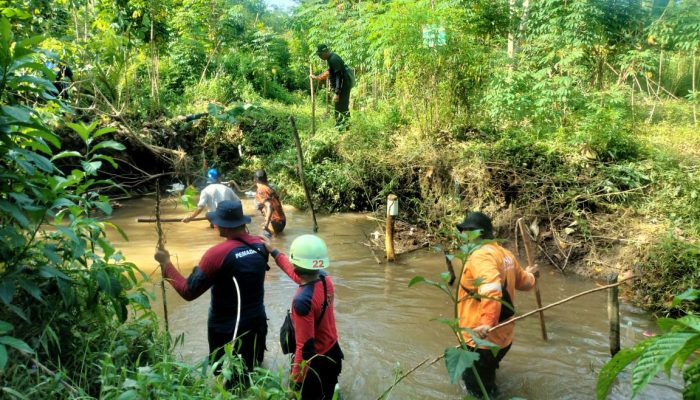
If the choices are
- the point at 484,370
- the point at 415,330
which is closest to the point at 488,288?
the point at 484,370

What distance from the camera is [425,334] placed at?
5891 mm

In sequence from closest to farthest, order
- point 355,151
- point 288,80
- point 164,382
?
point 164,382
point 355,151
point 288,80

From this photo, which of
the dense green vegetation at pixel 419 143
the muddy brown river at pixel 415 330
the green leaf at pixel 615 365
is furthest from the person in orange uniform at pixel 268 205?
the green leaf at pixel 615 365

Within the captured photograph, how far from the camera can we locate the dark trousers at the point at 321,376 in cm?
350

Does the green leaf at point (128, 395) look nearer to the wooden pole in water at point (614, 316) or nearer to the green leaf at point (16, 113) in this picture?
the green leaf at point (16, 113)

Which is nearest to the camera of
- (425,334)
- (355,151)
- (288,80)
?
(425,334)

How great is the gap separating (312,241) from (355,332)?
2897mm

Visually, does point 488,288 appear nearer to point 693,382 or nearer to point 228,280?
point 228,280

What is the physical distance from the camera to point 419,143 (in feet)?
32.1

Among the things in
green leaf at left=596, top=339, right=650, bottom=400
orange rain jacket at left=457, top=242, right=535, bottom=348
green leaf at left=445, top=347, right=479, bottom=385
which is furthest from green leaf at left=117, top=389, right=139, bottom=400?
orange rain jacket at left=457, top=242, right=535, bottom=348

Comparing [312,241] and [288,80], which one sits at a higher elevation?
[288,80]

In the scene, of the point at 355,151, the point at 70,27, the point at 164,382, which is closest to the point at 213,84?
the point at 70,27

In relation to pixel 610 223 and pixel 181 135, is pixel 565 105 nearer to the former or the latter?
pixel 610 223

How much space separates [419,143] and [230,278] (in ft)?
22.1
